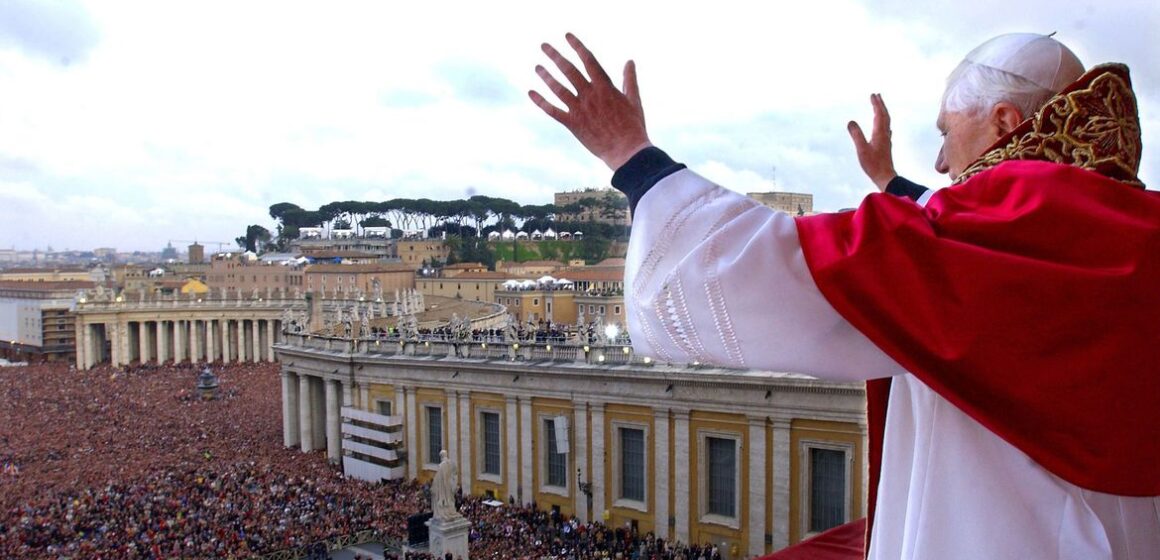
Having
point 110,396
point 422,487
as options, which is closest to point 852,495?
point 422,487

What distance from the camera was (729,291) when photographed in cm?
190

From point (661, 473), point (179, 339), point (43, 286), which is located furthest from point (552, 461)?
point (43, 286)

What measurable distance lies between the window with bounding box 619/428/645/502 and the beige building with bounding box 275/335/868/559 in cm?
4

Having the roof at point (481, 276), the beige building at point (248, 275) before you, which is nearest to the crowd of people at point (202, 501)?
the roof at point (481, 276)

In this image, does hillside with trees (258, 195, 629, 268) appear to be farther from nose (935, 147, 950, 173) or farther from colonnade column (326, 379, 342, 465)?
nose (935, 147, 950, 173)

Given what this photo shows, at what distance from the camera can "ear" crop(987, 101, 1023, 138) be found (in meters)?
2.27

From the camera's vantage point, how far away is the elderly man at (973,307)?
1.76 m

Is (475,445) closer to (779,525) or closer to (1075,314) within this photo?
(779,525)

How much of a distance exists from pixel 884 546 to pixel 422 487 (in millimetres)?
26895

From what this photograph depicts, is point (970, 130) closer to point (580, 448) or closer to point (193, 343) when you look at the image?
point (580, 448)

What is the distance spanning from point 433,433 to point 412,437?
73cm

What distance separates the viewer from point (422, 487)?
2794 centimetres

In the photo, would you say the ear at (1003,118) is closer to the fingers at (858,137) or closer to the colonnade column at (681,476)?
the fingers at (858,137)

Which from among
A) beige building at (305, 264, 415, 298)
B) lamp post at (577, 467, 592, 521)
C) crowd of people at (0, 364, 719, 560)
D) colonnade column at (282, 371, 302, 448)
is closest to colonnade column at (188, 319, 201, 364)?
beige building at (305, 264, 415, 298)
